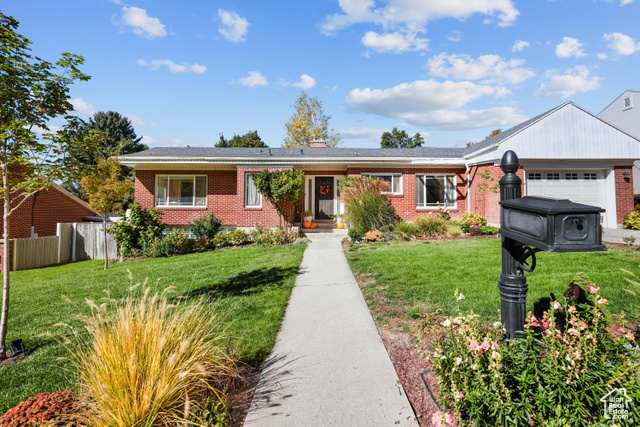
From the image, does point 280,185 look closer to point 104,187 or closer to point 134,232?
point 104,187

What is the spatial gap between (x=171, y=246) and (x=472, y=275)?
393 inches

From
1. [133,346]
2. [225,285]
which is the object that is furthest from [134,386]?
[225,285]

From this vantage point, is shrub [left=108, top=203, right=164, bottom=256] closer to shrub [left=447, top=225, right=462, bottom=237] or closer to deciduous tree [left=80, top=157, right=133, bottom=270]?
deciduous tree [left=80, top=157, right=133, bottom=270]

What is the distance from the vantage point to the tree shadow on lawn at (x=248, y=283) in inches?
227

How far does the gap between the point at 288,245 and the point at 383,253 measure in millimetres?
3822

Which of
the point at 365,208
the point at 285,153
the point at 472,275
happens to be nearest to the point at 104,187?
the point at 365,208

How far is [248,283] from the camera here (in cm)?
635

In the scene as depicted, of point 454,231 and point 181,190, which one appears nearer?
point 454,231

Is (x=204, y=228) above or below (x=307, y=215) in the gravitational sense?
below

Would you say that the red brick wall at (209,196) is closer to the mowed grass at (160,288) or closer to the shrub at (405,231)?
the mowed grass at (160,288)

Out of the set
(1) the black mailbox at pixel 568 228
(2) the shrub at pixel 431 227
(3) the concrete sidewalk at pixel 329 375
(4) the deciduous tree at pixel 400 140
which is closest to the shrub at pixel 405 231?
(2) the shrub at pixel 431 227

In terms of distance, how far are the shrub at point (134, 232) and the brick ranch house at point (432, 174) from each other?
2.93m

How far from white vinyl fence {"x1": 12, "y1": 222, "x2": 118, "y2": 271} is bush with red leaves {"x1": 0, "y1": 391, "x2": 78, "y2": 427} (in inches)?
484

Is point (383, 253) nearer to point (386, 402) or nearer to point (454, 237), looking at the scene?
point (454, 237)
